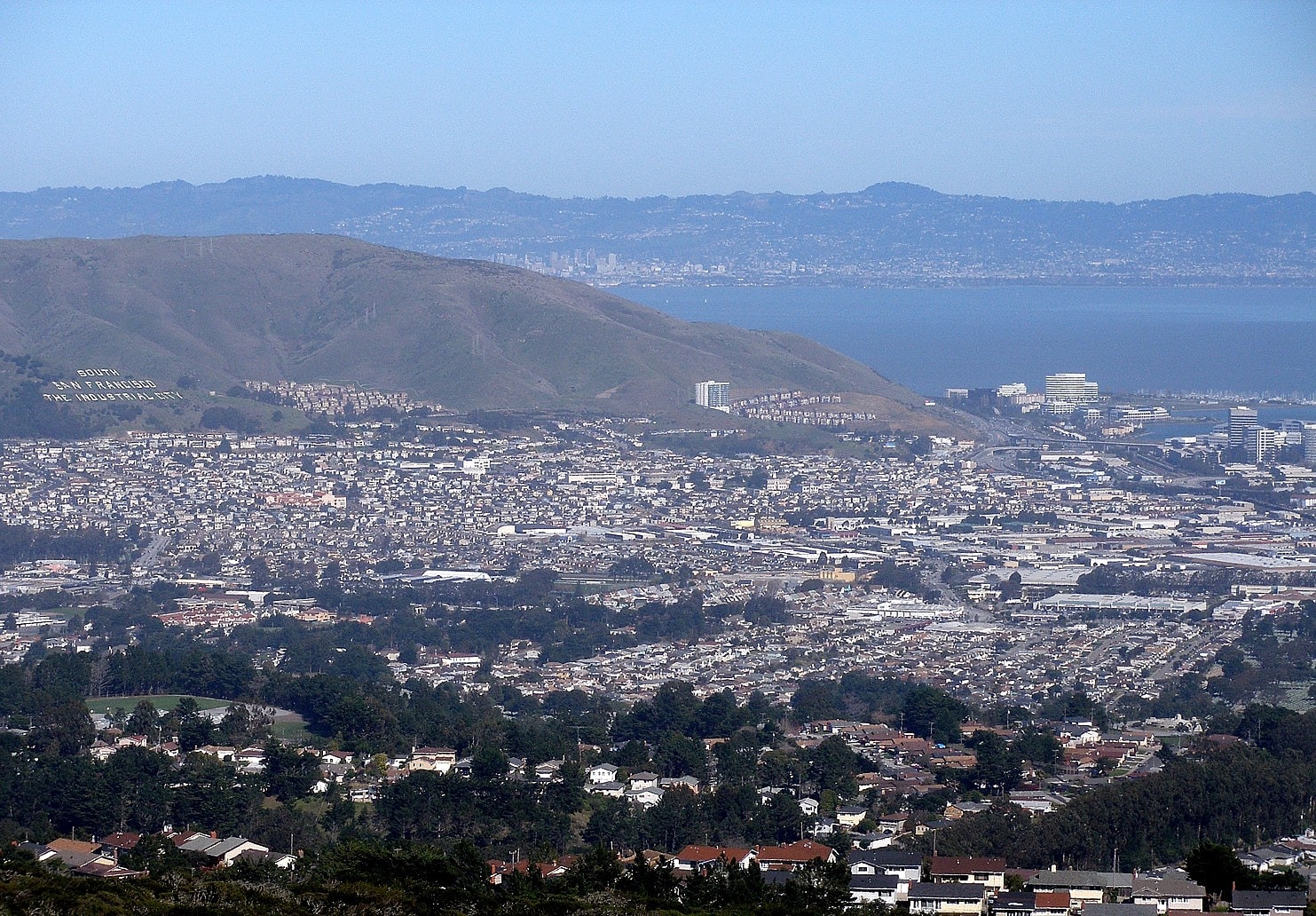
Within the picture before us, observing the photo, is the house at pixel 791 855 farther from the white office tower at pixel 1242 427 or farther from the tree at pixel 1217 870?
the white office tower at pixel 1242 427

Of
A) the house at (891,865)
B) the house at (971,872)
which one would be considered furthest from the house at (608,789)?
the house at (971,872)

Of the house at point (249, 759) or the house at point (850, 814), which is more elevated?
the house at point (850, 814)

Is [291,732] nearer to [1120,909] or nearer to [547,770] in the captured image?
[547,770]

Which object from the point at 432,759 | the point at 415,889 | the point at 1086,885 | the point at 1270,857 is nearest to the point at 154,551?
the point at 432,759

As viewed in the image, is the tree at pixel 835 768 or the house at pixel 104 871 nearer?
the house at pixel 104 871

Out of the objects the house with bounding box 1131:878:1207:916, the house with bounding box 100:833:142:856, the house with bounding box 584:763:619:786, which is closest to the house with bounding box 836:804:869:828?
the house with bounding box 584:763:619:786
